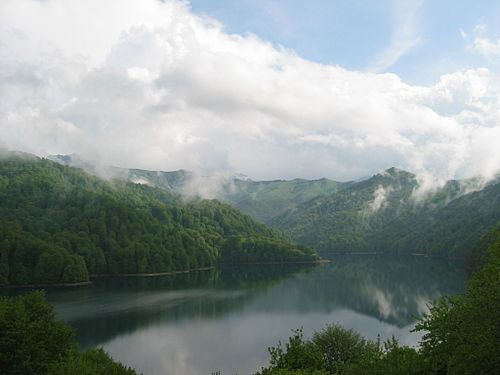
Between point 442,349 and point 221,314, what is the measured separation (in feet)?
287

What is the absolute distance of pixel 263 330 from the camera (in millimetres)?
101938

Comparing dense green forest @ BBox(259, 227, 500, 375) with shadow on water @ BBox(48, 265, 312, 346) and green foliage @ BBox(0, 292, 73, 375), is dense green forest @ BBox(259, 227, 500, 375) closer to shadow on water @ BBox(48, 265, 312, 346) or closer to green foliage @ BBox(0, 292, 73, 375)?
green foliage @ BBox(0, 292, 73, 375)

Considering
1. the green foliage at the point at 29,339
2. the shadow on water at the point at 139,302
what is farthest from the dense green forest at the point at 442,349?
the shadow on water at the point at 139,302

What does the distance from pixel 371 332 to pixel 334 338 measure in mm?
45266

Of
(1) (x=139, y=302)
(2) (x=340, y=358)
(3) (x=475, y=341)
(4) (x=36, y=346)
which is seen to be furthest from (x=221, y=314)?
(3) (x=475, y=341)

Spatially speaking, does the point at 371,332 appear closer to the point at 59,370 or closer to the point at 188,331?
the point at 188,331

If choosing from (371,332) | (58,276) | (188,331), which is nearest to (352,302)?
(371,332)

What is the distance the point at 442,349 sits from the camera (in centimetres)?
3981

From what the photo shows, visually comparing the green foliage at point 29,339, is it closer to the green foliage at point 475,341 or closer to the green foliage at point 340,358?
the green foliage at point 340,358

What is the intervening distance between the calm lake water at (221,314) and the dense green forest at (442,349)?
9.39 meters

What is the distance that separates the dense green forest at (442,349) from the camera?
102ft

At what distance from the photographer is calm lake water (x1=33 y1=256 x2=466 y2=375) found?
8131 centimetres

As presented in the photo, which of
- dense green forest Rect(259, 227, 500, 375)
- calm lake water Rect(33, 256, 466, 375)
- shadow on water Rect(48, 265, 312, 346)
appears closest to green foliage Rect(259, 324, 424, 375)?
dense green forest Rect(259, 227, 500, 375)

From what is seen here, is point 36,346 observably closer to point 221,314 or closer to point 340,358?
point 340,358
